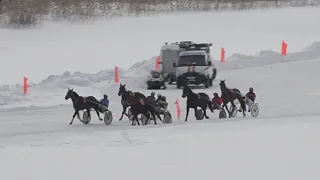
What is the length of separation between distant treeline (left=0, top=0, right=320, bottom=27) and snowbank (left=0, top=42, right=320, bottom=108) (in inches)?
599

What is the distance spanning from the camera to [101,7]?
59594 millimetres

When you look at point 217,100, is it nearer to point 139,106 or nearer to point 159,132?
point 139,106

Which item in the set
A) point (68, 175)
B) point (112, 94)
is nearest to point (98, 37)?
point (112, 94)

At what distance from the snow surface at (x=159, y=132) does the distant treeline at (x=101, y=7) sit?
20.8ft

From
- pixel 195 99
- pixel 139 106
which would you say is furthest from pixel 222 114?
pixel 139 106

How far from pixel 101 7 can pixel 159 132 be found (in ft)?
135

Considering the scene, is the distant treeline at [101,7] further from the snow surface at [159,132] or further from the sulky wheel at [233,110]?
the sulky wheel at [233,110]

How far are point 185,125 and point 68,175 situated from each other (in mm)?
8621

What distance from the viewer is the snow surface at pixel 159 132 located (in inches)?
522

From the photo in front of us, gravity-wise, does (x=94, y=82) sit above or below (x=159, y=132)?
below

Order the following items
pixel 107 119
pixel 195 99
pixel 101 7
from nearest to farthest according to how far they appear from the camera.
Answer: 1. pixel 195 99
2. pixel 107 119
3. pixel 101 7

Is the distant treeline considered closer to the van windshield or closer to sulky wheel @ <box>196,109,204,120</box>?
the van windshield

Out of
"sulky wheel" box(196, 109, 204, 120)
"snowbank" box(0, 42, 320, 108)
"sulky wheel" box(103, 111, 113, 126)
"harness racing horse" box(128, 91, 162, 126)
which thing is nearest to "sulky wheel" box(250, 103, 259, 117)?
"sulky wheel" box(196, 109, 204, 120)

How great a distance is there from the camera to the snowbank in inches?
1136
